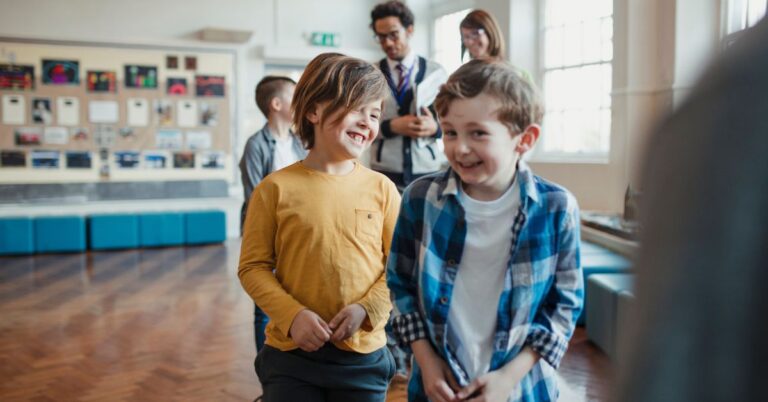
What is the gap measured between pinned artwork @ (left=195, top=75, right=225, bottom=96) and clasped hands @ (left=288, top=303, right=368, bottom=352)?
9.28 m

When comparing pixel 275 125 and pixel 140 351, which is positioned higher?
pixel 275 125

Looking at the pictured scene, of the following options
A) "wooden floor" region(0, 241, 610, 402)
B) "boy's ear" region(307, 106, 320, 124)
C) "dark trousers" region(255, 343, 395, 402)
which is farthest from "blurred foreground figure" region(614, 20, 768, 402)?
"wooden floor" region(0, 241, 610, 402)

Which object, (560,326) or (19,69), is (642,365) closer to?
(560,326)

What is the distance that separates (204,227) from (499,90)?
8.74 meters

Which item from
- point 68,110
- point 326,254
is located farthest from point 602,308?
point 68,110

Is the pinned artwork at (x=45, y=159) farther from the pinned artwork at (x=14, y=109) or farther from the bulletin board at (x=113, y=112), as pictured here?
the pinned artwork at (x=14, y=109)

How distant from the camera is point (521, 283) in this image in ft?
4.65

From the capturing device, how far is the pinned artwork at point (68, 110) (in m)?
9.75

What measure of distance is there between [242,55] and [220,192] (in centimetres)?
221

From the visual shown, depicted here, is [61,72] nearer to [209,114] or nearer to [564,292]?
[209,114]

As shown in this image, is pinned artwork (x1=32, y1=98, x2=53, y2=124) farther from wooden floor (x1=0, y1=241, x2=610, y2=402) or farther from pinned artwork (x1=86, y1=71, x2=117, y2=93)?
wooden floor (x1=0, y1=241, x2=610, y2=402)

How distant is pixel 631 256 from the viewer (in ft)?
0.97

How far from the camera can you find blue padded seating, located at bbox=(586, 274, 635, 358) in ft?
13.8

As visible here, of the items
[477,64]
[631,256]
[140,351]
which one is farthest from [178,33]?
[631,256]
